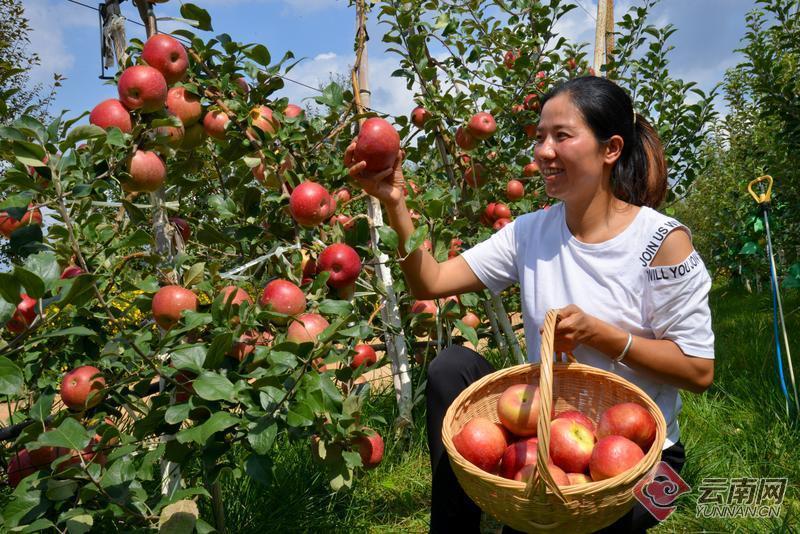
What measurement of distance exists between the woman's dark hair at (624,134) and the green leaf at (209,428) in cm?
101

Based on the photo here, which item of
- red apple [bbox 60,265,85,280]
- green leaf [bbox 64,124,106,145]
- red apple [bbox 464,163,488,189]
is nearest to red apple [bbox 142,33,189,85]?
green leaf [bbox 64,124,106,145]

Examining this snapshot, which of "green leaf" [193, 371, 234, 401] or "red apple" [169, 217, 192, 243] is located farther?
"red apple" [169, 217, 192, 243]

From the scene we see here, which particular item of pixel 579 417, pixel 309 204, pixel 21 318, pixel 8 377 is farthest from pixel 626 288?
pixel 21 318

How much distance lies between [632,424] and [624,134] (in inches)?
27.3

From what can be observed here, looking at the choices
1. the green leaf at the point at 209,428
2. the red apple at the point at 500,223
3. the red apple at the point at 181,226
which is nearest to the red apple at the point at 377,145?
the red apple at the point at 181,226

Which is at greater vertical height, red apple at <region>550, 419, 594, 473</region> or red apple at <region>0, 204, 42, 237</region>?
red apple at <region>0, 204, 42, 237</region>

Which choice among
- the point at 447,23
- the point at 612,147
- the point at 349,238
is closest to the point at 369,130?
the point at 349,238

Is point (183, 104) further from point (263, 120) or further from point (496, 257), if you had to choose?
point (496, 257)

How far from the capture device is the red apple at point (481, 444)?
1.29 meters

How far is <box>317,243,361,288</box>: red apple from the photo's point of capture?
4.93ft

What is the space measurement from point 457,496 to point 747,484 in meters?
1.11

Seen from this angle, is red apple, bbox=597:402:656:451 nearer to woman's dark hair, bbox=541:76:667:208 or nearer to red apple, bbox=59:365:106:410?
woman's dark hair, bbox=541:76:667:208

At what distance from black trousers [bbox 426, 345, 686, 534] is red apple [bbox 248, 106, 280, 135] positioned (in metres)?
0.72

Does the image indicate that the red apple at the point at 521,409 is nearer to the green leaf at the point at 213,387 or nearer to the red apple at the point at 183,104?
the green leaf at the point at 213,387
